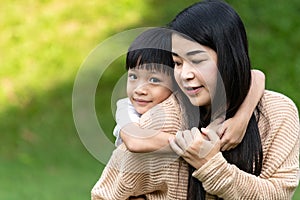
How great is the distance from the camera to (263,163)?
11.8 feet

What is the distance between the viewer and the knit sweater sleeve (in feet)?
11.1

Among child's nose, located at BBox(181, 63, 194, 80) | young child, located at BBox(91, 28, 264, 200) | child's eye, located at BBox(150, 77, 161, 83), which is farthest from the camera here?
child's eye, located at BBox(150, 77, 161, 83)

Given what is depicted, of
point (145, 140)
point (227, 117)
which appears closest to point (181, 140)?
point (145, 140)

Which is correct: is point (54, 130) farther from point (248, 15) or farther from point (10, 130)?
point (248, 15)

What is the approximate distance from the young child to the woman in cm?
7

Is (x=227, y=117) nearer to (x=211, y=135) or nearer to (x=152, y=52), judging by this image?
(x=211, y=135)

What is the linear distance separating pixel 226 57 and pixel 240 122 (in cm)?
30

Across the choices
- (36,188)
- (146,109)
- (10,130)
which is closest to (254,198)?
(146,109)

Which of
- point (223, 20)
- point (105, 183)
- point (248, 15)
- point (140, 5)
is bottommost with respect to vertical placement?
point (105, 183)

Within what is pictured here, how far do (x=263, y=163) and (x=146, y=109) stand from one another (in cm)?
50

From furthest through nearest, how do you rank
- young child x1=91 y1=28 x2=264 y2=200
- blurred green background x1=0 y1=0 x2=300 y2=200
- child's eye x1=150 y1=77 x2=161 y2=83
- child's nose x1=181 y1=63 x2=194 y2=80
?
blurred green background x1=0 y1=0 x2=300 y2=200, child's eye x1=150 y1=77 x2=161 y2=83, young child x1=91 y1=28 x2=264 y2=200, child's nose x1=181 y1=63 x2=194 y2=80

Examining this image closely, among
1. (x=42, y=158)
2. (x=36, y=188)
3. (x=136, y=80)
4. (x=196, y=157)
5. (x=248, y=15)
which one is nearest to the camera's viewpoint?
(x=196, y=157)

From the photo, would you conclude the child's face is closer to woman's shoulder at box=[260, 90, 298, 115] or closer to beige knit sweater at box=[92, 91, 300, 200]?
beige knit sweater at box=[92, 91, 300, 200]

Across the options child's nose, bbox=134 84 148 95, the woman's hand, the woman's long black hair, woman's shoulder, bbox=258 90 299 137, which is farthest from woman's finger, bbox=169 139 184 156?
woman's shoulder, bbox=258 90 299 137
